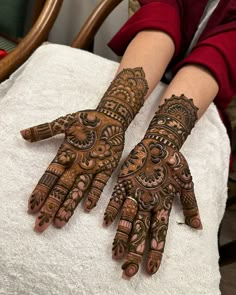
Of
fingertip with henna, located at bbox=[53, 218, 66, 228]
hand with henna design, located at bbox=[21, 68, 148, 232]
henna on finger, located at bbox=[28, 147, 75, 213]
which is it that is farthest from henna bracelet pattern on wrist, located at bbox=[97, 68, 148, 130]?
fingertip with henna, located at bbox=[53, 218, 66, 228]

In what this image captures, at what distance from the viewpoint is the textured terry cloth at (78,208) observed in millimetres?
524

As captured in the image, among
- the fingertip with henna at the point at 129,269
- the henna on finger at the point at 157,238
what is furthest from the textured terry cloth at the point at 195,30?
the fingertip with henna at the point at 129,269

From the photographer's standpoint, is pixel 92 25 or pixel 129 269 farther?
pixel 92 25

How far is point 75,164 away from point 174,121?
22 centimetres

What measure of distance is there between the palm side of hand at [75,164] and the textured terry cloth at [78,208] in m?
0.02

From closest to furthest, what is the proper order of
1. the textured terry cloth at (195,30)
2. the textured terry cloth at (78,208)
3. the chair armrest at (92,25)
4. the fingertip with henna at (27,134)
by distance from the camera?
1. the textured terry cloth at (78,208)
2. the fingertip with henna at (27,134)
3. the textured terry cloth at (195,30)
4. the chair armrest at (92,25)

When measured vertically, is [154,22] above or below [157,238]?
above

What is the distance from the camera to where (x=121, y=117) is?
28.1 inches

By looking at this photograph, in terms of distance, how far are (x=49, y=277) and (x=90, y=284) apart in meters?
0.06

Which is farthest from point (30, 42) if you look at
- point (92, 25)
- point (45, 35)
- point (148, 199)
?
point (148, 199)

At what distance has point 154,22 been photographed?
2.85 feet

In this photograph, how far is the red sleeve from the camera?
0.87 metres

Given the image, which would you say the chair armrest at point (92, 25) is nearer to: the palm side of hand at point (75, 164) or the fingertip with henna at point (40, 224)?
the palm side of hand at point (75, 164)

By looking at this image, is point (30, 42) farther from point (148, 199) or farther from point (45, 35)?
point (148, 199)
